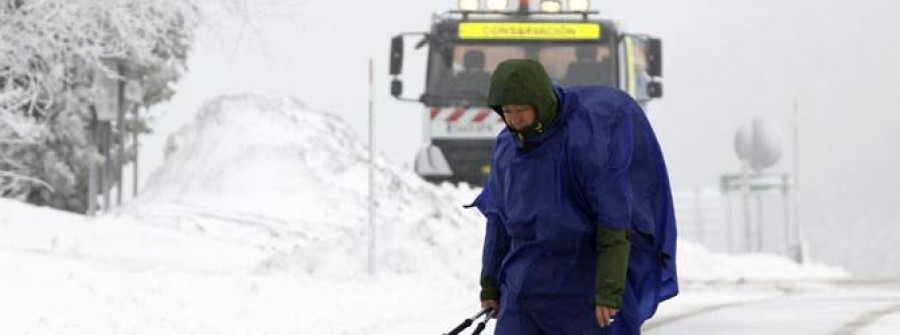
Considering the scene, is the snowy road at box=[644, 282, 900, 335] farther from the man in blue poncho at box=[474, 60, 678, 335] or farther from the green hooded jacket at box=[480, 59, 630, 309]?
the green hooded jacket at box=[480, 59, 630, 309]

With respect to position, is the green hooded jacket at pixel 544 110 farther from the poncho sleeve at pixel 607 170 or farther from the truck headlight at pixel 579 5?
the truck headlight at pixel 579 5

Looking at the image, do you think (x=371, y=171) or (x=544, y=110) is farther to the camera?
(x=371, y=171)

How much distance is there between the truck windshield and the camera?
25500 millimetres

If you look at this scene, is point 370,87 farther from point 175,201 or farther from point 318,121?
point 318,121

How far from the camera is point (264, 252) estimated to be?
1085 inches

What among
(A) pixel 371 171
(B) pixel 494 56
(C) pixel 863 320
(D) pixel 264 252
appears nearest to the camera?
(C) pixel 863 320

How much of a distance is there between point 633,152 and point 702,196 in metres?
65.8

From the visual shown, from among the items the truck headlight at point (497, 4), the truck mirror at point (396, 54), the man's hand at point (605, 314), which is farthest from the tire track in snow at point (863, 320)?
the truck headlight at point (497, 4)

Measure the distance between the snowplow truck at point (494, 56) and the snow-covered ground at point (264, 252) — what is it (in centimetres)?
91

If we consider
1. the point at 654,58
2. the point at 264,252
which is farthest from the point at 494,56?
the point at 264,252

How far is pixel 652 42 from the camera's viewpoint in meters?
24.2

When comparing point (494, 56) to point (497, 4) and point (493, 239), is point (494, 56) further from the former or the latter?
point (493, 239)

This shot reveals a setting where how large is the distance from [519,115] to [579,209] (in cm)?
38

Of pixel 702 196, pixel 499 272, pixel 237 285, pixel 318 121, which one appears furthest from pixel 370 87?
pixel 702 196
